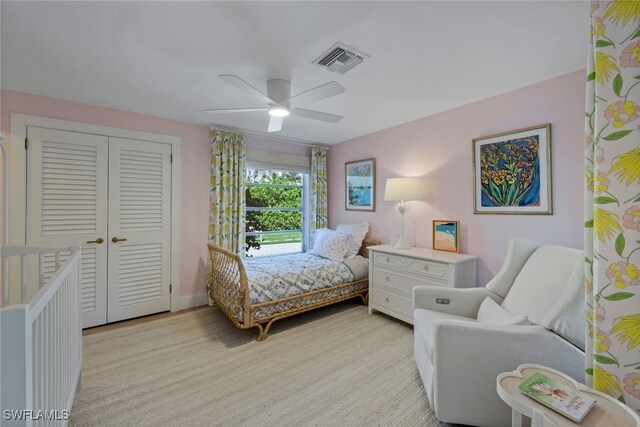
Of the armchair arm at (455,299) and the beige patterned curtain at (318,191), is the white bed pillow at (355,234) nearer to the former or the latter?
the beige patterned curtain at (318,191)

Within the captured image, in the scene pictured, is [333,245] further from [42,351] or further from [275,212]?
[42,351]

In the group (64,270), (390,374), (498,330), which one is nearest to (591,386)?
(498,330)

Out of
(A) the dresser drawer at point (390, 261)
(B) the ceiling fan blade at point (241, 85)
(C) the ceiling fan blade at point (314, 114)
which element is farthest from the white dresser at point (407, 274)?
(B) the ceiling fan blade at point (241, 85)

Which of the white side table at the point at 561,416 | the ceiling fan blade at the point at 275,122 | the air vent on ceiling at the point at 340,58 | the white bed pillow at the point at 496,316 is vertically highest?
the air vent on ceiling at the point at 340,58

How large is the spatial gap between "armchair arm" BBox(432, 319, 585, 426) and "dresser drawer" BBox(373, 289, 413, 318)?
1.29 metres

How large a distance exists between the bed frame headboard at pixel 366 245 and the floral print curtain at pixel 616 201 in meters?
2.71

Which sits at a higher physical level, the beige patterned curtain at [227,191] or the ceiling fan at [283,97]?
the ceiling fan at [283,97]

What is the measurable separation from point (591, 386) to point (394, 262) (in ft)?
6.20

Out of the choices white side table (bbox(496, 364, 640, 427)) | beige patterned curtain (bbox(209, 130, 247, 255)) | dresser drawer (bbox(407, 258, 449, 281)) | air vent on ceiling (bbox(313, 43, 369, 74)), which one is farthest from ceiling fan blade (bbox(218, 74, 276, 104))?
white side table (bbox(496, 364, 640, 427))

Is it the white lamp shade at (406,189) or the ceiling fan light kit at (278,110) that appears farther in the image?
the white lamp shade at (406,189)

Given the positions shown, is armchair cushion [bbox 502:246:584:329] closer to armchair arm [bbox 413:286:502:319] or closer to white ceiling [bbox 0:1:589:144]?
armchair arm [bbox 413:286:502:319]

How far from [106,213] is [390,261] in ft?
10.2

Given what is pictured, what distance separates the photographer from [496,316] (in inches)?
69.4

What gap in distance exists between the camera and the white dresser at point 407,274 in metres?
2.55
